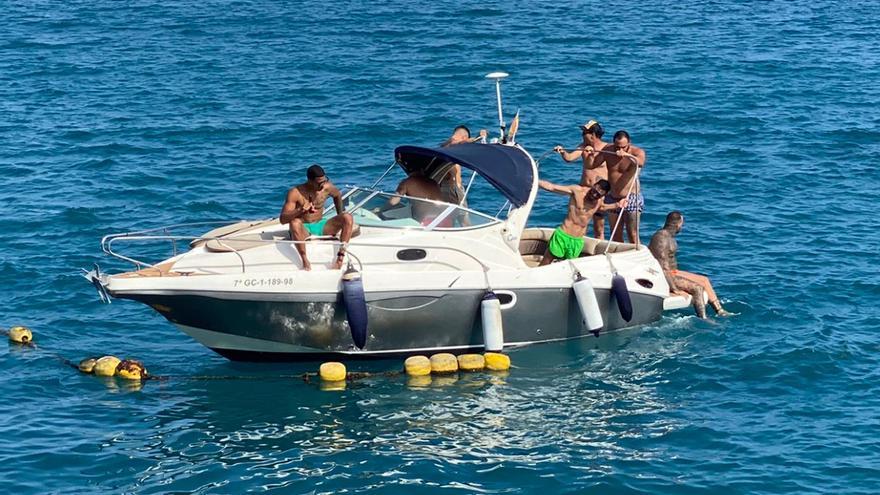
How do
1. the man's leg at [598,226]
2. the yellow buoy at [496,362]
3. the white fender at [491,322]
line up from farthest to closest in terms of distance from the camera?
the man's leg at [598,226]
the yellow buoy at [496,362]
the white fender at [491,322]

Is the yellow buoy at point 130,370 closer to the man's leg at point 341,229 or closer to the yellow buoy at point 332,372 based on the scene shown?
the yellow buoy at point 332,372

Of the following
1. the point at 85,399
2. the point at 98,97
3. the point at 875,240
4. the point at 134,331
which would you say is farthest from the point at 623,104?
the point at 85,399

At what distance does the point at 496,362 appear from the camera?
17.9 meters

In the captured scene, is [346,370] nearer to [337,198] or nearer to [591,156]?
[337,198]

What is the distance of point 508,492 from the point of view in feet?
48.1

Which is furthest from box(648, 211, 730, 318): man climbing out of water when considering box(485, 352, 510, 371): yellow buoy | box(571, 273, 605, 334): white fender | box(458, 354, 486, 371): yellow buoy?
box(458, 354, 486, 371): yellow buoy

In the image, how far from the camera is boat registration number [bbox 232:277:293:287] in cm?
1709

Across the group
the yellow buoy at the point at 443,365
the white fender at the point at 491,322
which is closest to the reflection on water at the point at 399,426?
the yellow buoy at the point at 443,365

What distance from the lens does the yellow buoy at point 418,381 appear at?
17575 mm

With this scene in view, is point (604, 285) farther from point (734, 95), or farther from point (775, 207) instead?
point (734, 95)

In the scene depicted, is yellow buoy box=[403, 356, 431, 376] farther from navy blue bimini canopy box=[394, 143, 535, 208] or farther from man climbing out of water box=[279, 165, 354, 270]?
navy blue bimini canopy box=[394, 143, 535, 208]

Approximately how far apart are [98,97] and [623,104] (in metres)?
12.8

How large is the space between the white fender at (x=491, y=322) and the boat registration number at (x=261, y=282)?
2.70 meters

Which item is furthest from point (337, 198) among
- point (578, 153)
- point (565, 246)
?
point (578, 153)
